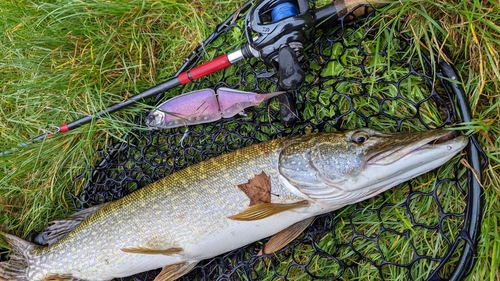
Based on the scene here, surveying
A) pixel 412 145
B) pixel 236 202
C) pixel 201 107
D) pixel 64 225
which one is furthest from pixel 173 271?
pixel 412 145

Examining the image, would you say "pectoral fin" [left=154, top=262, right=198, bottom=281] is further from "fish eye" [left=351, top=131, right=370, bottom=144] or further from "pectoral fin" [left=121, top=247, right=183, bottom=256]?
"fish eye" [left=351, top=131, right=370, bottom=144]

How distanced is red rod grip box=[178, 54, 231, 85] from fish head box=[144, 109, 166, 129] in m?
0.18

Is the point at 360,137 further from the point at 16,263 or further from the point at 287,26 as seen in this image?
the point at 16,263

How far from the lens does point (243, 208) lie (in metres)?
1.49

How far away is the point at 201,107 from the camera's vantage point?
1768 millimetres

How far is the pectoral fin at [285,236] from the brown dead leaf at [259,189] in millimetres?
201

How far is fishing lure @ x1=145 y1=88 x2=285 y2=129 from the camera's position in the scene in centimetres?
173

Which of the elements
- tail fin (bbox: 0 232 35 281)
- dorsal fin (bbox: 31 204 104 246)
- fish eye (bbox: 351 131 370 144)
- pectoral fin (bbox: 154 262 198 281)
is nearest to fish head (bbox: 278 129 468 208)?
fish eye (bbox: 351 131 370 144)

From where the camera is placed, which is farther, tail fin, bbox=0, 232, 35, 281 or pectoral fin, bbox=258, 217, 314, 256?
tail fin, bbox=0, 232, 35, 281

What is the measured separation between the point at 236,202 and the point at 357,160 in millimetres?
469

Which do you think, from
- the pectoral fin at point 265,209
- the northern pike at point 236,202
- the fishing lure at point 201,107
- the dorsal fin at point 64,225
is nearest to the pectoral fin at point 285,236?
the northern pike at point 236,202

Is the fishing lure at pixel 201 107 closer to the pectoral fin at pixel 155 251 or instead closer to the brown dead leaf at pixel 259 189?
the brown dead leaf at pixel 259 189

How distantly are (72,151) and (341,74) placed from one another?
4.39 feet

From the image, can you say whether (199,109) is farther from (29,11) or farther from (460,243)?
(460,243)
